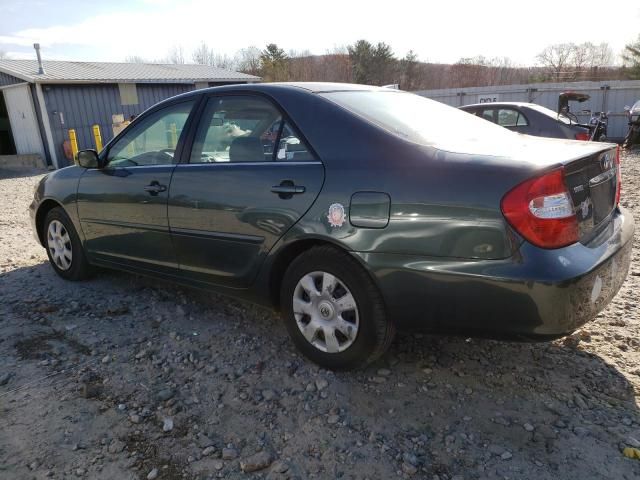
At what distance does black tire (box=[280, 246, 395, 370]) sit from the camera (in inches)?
105

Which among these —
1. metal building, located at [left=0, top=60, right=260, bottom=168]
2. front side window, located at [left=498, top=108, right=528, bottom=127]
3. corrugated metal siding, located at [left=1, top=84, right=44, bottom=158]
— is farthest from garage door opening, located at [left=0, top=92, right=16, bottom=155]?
front side window, located at [left=498, top=108, right=528, bottom=127]

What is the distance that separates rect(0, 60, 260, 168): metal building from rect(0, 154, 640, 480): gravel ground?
14808 mm

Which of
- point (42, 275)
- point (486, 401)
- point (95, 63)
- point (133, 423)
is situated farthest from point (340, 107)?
point (95, 63)

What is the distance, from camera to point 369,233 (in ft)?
8.42

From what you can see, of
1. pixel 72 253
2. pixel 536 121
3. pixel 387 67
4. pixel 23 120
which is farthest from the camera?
pixel 387 67

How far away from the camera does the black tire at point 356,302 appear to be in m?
2.67

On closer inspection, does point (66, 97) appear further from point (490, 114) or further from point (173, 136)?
point (173, 136)

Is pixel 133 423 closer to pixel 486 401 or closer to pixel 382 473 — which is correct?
pixel 382 473

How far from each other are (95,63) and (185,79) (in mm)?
4154

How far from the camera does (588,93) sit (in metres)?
18.5

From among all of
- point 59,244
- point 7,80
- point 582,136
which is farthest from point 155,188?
point 7,80

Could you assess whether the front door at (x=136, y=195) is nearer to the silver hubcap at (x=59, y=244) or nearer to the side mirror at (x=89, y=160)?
the side mirror at (x=89, y=160)

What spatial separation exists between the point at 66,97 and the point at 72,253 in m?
14.5

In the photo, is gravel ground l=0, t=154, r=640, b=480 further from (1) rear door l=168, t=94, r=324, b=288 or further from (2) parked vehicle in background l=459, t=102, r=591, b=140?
(2) parked vehicle in background l=459, t=102, r=591, b=140
